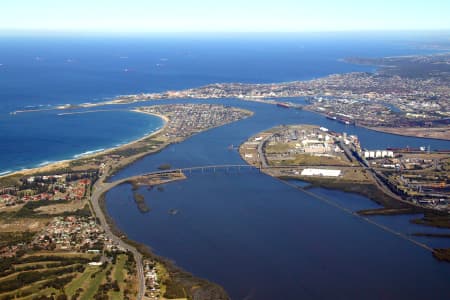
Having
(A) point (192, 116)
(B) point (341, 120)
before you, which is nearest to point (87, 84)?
(A) point (192, 116)

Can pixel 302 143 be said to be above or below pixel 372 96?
below

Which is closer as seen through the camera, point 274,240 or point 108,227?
point 274,240

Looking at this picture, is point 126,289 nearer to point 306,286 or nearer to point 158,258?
point 158,258

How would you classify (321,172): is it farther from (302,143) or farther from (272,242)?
(272,242)

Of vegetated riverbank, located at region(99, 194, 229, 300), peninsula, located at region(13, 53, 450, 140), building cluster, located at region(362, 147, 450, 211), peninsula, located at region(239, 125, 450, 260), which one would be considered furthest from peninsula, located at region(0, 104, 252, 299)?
peninsula, located at region(13, 53, 450, 140)

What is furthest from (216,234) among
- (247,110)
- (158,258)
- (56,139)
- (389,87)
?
(389,87)

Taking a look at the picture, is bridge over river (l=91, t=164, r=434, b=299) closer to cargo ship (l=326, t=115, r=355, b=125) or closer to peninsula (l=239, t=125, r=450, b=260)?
peninsula (l=239, t=125, r=450, b=260)
